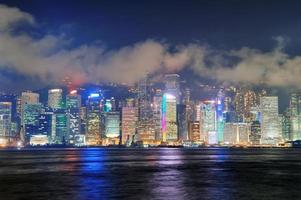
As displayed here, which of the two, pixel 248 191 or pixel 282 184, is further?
pixel 282 184

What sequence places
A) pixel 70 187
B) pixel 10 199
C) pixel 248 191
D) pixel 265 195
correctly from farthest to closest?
pixel 70 187 → pixel 248 191 → pixel 265 195 → pixel 10 199

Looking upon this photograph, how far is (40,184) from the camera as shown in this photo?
65438 mm

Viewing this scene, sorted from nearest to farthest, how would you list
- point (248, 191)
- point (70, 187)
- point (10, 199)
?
1. point (10, 199)
2. point (248, 191)
3. point (70, 187)

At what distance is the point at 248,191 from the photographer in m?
58.0

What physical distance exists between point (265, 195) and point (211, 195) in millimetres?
6080

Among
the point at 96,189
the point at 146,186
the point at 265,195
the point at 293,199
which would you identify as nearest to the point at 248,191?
the point at 265,195

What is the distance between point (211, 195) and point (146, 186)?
40.8ft

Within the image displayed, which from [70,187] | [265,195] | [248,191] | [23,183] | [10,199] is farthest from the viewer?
[23,183]

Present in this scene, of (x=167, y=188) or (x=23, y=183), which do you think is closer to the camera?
(x=167, y=188)

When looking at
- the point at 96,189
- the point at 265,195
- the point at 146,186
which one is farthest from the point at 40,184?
the point at 265,195

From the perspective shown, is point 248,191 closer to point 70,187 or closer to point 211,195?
point 211,195

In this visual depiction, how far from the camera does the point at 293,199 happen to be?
5038cm

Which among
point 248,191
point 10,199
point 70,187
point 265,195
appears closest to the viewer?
point 10,199

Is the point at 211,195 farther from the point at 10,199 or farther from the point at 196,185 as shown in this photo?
the point at 10,199
